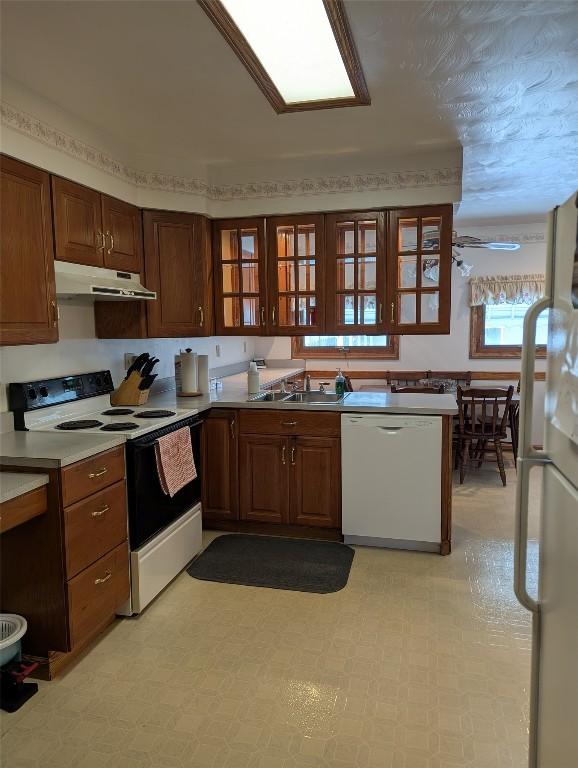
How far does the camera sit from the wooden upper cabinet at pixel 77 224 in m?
2.59

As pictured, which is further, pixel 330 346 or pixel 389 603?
pixel 330 346

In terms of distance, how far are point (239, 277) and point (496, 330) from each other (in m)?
3.37

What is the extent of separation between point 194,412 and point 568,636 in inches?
94.8

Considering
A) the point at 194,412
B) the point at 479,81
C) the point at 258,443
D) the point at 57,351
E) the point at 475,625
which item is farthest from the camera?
the point at 258,443

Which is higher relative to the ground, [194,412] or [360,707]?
[194,412]

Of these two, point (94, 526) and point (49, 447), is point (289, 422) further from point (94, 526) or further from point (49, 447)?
point (49, 447)

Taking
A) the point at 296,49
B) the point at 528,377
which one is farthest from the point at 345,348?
the point at 528,377

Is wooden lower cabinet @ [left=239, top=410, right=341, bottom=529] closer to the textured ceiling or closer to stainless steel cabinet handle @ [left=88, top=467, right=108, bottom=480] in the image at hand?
Result: stainless steel cabinet handle @ [left=88, top=467, right=108, bottom=480]

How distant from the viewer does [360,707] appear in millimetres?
1992

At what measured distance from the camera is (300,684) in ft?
6.95

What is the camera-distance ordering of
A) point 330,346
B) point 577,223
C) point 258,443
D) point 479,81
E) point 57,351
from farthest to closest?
point 330,346
point 258,443
point 57,351
point 479,81
point 577,223

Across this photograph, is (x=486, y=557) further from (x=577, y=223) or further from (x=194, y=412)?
(x=577, y=223)

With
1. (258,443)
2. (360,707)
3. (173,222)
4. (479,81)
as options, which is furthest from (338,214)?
(360,707)

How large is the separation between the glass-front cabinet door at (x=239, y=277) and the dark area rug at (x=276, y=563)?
1464mm
